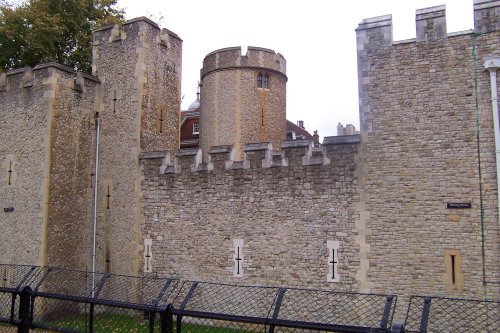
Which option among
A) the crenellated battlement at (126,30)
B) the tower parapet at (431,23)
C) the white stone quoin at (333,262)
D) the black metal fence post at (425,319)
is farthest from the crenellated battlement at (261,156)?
the black metal fence post at (425,319)

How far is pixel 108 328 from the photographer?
983 cm

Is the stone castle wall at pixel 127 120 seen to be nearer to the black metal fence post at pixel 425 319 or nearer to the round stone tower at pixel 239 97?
the round stone tower at pixel 239 97

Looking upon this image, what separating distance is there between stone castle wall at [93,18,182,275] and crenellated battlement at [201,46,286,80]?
3247 millimetres

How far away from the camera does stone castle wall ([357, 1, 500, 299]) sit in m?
9.04

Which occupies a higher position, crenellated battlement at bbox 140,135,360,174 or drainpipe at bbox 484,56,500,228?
drainpipe at bbox 484,56,500,228

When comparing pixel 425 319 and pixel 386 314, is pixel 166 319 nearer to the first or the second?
pixel 386 314

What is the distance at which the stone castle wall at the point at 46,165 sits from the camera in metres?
12.2

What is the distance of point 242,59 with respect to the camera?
16.8 meters

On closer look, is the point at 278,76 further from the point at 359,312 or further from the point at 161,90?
the point at 359,312

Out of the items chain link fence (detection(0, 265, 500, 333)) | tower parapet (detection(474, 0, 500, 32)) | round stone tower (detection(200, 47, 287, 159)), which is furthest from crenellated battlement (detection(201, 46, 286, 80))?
tower parapet (detection(474, 0, 500, 32))

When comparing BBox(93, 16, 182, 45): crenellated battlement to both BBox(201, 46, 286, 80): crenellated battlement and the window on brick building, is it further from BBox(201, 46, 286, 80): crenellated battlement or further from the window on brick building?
the window on brick building

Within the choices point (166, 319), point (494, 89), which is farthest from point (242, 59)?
point (166, 319)

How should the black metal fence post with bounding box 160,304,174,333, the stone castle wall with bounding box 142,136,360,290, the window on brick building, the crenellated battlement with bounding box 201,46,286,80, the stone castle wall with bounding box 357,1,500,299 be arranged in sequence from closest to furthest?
the black metal fence post with bounding box 160,304,174,333 → the stone castle wall with bounding box 357,1,500,299 → the stone castle wall with bounding box 142,136,360,290 → the crenellated battlement with bounding box 201,46,286,80 → the window on brick building

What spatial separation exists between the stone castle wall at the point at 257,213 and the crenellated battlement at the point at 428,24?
7.26ft
